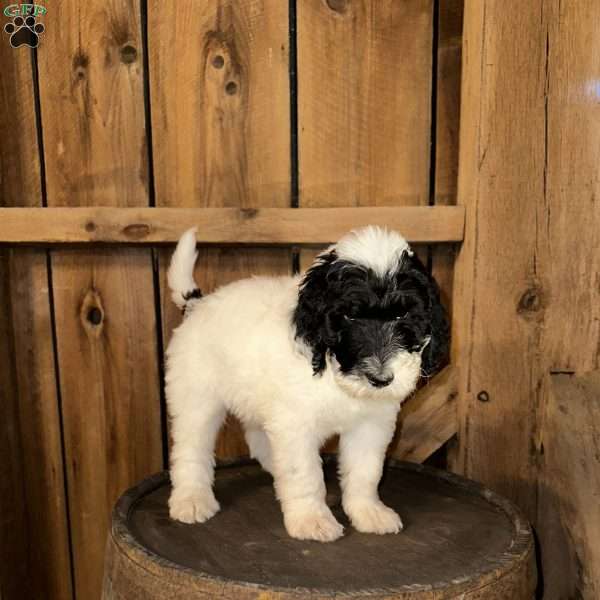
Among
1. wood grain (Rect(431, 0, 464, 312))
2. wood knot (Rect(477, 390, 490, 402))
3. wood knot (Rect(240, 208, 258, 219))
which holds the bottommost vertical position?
wood knot (Rect(477, 390, 490, 402))

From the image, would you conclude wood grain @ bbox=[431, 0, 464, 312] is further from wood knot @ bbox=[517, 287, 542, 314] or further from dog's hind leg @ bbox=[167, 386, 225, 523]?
dog's hind leg @ bbox=[167, 386, 225, 523]

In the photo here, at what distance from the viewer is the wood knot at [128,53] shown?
1970 millimetres

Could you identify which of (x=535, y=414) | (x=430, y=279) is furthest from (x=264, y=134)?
(x=535, y=414)

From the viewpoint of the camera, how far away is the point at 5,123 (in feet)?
Result: 6.59

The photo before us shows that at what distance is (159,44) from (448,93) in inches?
35.2

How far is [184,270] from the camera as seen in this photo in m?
1.72

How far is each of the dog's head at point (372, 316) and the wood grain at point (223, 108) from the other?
74cm

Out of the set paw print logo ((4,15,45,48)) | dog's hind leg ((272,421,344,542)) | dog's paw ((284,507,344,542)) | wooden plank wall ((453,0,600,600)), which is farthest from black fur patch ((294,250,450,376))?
paw print logo ((4,15,45,48))

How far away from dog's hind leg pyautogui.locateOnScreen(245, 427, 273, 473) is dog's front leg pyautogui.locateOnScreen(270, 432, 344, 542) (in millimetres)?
357

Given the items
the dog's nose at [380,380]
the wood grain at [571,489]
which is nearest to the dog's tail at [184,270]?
the dog's nose at [380,380]

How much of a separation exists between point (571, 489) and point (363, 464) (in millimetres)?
567

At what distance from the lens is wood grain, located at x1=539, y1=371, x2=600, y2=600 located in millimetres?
1538

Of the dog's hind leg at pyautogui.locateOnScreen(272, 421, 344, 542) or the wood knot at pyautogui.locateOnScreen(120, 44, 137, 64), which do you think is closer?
the dog's hind leg at pyautogui.locateOnScreen(272, 421, 344, 542)

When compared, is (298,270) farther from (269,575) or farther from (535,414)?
(269,575)
